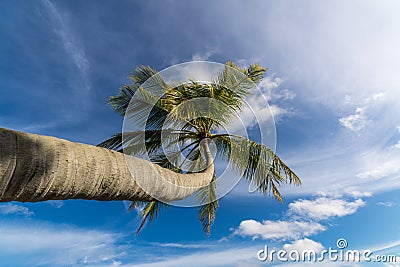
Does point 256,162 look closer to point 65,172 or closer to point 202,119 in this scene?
point 202,119

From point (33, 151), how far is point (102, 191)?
37.4 inches

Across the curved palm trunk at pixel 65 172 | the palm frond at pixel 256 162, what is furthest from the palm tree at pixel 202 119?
the curved palm trunk at pixel 65 172

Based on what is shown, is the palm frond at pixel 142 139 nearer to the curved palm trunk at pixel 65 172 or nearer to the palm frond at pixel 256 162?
the palm frond at pixel 256 162

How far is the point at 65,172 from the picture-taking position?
9.16ft

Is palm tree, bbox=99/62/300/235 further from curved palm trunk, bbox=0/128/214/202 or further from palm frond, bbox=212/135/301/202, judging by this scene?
curved palm trunk, bbox=0/128/214/202

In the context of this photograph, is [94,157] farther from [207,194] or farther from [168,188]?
[207,194]

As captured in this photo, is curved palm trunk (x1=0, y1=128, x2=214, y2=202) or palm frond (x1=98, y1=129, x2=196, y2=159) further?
palm frond (x1=98, y1=129, x2=196, y2=159)

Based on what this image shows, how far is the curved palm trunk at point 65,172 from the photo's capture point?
2.42 metres

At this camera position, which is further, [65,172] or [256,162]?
[256,162]

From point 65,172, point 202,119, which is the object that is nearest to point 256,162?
point 202,119

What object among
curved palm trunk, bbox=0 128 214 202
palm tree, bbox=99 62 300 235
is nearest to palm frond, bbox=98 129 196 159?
palm tree, bbox=99 62 300 235

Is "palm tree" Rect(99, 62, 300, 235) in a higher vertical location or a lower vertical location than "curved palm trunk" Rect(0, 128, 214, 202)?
higher

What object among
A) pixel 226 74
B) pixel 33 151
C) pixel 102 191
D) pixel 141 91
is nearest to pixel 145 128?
pixel 141 91

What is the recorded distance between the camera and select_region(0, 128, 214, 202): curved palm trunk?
2.42 meters
